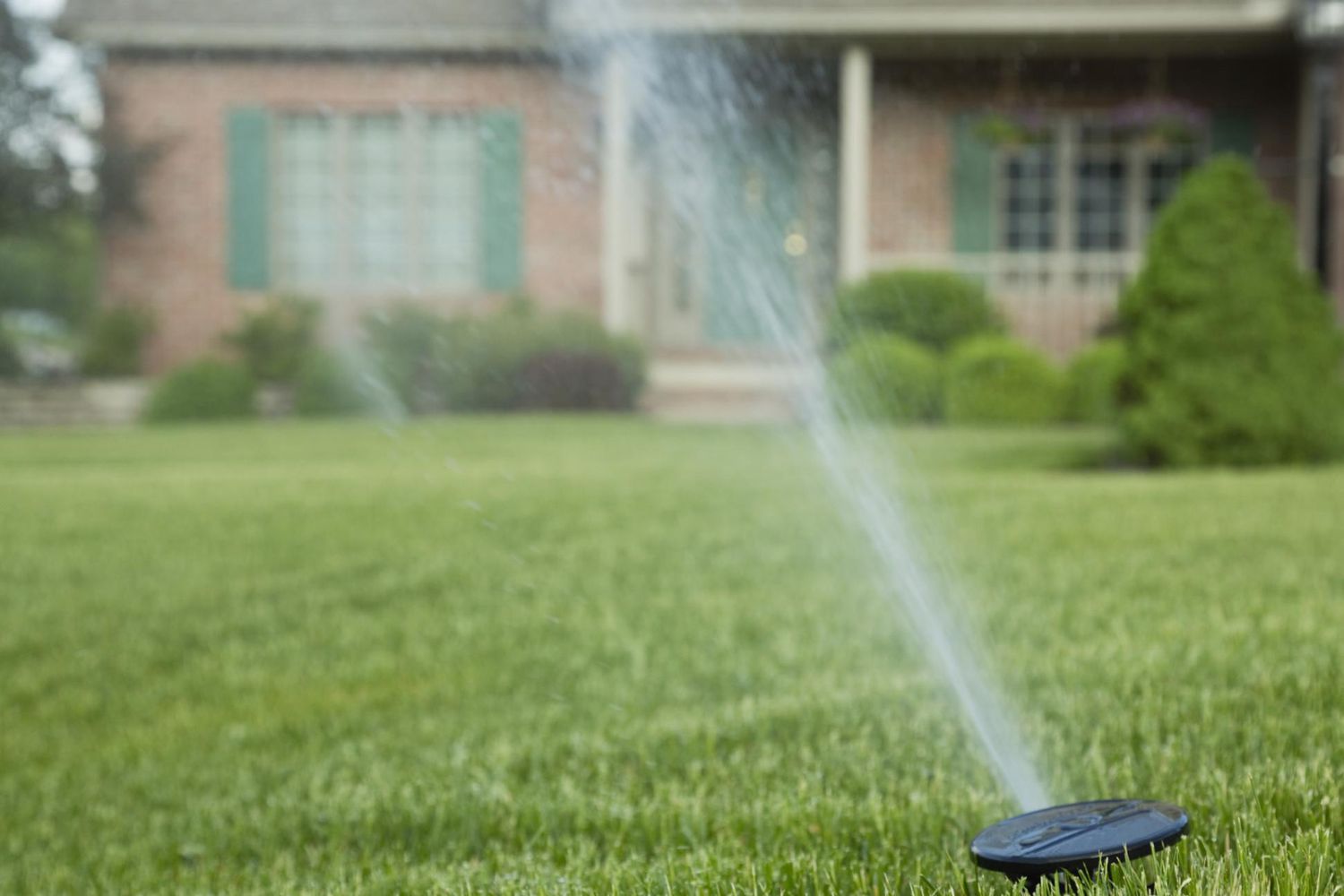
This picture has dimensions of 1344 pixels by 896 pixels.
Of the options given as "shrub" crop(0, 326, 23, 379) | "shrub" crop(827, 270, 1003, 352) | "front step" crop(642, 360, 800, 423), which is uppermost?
"shrub" crop(827, 270, 1003, 352)

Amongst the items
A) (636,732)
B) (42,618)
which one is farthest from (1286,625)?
(42,618)

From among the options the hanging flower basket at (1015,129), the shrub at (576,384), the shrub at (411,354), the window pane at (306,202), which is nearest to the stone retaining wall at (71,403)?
the window pane at (306,202)

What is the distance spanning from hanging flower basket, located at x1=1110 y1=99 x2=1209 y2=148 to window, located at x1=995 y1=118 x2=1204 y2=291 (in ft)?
2.33

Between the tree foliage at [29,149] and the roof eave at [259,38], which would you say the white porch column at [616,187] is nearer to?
the roof eave at [259,38]

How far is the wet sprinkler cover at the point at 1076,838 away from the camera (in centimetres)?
128

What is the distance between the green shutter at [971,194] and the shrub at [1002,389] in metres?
3.01

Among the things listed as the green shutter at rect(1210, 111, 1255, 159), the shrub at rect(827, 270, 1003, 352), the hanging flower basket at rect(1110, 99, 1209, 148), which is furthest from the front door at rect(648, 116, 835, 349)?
the green shutter at rect(1210, 111, 1255, 159)

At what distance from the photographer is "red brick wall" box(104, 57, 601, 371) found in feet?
43.8

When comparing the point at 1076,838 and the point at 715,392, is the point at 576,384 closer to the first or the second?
the point at 715,392

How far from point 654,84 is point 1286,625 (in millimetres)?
11027

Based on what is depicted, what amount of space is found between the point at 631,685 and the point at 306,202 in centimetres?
1160

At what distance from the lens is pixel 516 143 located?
13.3m

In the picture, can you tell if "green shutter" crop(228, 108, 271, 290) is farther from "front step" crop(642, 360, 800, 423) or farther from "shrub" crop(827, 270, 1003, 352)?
"shrub" crop(827, 270, 1003, 352)

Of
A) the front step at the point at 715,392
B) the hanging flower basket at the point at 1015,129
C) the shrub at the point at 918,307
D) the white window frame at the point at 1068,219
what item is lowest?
the front step at the point at 715,392
